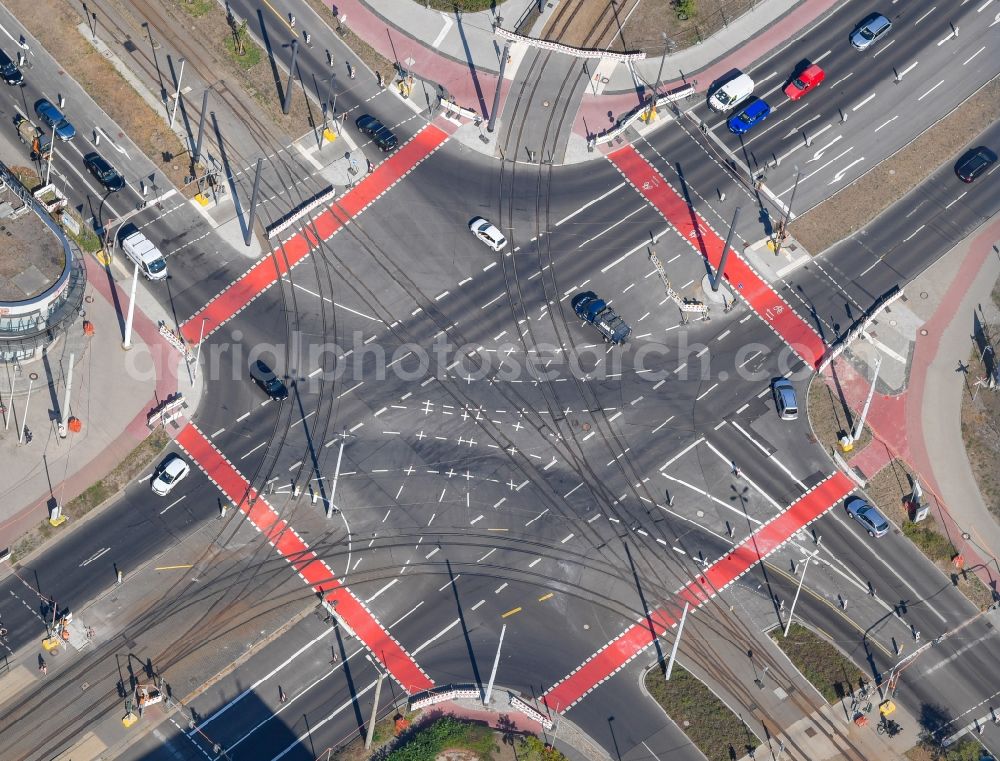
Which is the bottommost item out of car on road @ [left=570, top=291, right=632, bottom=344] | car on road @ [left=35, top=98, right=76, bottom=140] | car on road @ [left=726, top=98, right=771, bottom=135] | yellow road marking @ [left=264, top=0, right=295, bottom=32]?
car on road @ [left=570, top=291, right=632, bottom=344]

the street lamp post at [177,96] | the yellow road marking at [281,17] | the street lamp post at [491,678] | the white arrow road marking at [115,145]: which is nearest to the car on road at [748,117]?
the yellow road marking at [281,17]

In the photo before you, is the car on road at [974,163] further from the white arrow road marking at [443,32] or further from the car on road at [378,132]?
the car on road at [378,132]

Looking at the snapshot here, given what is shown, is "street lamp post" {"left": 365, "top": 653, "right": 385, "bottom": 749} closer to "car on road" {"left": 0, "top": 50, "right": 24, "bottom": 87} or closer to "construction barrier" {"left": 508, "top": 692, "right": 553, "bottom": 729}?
"construction barrier" {"left": 508, "top": 692, "right": 553, "bottom": 729}

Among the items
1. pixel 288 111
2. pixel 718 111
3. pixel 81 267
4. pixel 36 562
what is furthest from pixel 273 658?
pixel 718 111

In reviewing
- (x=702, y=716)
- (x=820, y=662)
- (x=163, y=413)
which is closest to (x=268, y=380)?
(x=163, y=413)

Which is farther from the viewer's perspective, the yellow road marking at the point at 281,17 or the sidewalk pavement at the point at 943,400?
the yellow road marking at the point at 281,17

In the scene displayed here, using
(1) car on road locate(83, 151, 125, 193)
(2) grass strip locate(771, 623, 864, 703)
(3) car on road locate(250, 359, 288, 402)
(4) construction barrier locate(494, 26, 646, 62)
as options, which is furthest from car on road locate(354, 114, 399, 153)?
(2) grass strip locate(771, 623, 864, 703)

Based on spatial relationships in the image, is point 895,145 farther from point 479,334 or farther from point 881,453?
point 479,334
